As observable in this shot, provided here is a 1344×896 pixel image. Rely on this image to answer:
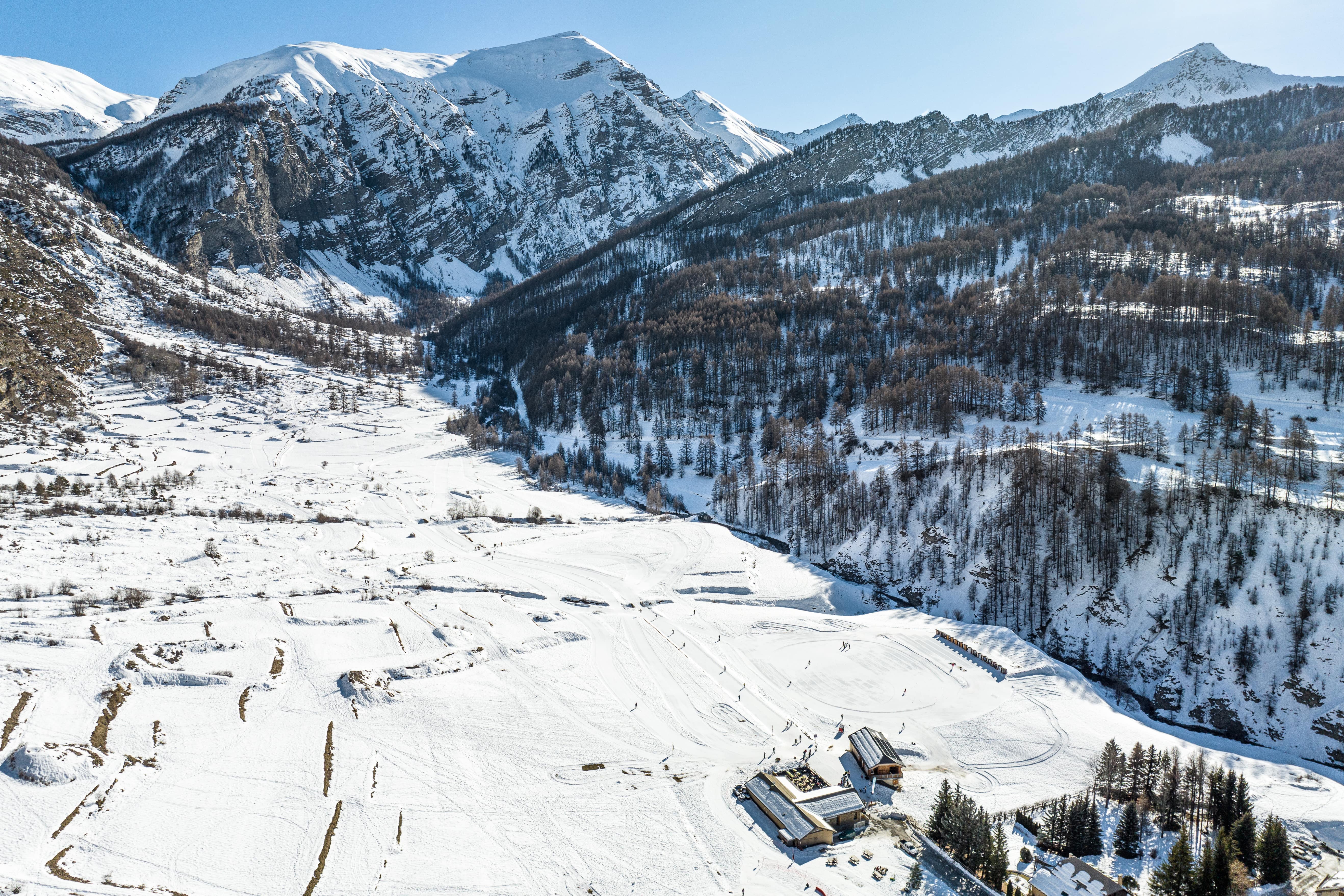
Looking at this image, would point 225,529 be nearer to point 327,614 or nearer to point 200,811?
point 327,614

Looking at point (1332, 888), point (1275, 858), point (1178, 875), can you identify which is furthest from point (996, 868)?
point (1332, 888)

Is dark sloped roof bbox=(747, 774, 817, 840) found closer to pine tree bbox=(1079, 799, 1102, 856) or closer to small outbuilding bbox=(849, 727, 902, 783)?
small outbuilding bbox=(849, 727, 902, 783)

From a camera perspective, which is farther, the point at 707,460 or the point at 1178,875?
the point at 707,460

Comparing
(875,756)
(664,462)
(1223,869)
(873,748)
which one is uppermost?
(664,462)

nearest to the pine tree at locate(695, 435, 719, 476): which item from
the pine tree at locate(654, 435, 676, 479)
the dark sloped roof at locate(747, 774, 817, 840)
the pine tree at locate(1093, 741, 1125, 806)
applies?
the pine tree at locate(654, 435, 676, 479)

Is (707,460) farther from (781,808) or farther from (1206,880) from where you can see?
(1206,880)

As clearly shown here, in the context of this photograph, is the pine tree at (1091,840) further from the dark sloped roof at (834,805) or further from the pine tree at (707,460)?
the pine tree at (707,460)

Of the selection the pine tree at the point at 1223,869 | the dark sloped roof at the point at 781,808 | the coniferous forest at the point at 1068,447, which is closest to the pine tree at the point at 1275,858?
the pine tree at the point at 1223,869
